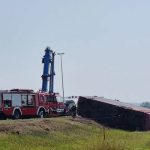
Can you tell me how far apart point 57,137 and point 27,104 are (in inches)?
507

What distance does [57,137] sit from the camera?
32.4 m

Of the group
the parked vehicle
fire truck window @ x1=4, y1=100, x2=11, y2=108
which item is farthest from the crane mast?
fire truck window @ x1=4, y1=100, x2=11, y2=108

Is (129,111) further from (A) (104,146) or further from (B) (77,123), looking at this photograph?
(A) (104,146)

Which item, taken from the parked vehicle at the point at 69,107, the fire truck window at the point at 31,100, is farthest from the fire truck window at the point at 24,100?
the parked vehicle at the point at 69,107

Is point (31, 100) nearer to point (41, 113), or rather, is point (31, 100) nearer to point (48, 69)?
point (41, 113)

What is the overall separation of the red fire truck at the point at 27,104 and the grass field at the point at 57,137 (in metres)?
4.83

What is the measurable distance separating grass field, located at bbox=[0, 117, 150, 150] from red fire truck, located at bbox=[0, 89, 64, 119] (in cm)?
483

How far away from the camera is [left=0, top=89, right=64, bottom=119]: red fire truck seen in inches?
1664

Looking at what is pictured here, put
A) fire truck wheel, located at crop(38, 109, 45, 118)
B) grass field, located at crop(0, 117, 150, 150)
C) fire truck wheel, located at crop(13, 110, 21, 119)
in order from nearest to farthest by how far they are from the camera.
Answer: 1. grass field, located at crop(0, 117, 150, 150)
2. fire truck wheel, located at crop(13, 110, 21, 119)
3. fire truck wheel, located at crop(38, 109, 45, 118)

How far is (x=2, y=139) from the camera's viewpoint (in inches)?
1098

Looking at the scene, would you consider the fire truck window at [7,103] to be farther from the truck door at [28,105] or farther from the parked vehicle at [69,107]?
the parked vehicle at [69,107]

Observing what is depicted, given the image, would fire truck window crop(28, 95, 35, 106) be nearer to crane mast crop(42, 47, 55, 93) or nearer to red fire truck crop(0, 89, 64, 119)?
red fire truck crop(0, 89, 64, 119)

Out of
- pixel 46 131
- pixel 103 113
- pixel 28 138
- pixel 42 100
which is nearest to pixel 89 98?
pixel 103 113

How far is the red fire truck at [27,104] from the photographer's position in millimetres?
42256
